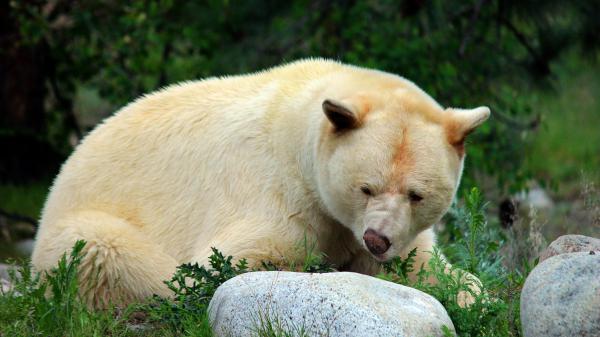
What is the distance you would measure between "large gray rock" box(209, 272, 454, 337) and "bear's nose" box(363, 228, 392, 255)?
0.27 meters

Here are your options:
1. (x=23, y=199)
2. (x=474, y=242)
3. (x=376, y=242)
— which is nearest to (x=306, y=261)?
(x=376, y=242)

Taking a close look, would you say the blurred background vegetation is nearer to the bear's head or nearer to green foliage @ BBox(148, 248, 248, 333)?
the bear's head

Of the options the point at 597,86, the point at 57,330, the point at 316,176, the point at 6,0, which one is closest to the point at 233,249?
the point at 316,176

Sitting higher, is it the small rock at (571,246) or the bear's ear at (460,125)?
the bear's ear at (460,125)

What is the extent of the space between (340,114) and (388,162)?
0.33 m

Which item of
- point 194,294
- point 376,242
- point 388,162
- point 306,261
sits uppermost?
point 388,162

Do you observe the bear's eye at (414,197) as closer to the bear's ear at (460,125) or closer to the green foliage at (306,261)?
the bear's ear at (460,125)

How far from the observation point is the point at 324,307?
406 centimetres

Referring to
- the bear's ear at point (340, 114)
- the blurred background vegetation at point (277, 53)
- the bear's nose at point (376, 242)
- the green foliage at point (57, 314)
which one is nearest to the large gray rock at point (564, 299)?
the bear's nose at point (376, 242)

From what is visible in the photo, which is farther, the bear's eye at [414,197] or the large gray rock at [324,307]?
the bear's eye at [414,197]

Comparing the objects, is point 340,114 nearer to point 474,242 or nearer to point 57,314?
point 474,242

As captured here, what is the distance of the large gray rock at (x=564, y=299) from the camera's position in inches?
150

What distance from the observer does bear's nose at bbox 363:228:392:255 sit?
4562 millimetres

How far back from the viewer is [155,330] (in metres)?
4.80
